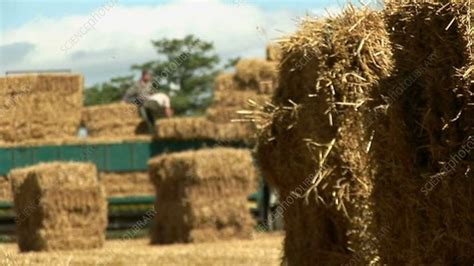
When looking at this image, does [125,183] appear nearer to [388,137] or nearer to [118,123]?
[118,123]

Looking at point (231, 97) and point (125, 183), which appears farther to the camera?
point (231, 97)

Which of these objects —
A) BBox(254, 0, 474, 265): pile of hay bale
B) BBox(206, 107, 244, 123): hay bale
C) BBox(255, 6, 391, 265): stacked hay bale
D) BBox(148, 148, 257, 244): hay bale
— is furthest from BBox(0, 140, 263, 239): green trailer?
BBox(254, 0, 474, 265): pile of hay bale

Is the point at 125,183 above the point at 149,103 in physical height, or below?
below

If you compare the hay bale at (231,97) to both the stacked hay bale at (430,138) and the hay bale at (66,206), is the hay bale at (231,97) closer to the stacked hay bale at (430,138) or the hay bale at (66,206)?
the hay bale at (66,206)

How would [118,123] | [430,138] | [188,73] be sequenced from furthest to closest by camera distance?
[188,73]
[118,123]
[430,138]

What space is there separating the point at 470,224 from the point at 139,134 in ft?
57.0

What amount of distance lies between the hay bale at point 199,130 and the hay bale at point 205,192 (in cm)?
98

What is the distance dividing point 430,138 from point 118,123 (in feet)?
56.5

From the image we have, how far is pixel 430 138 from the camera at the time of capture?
7.50 meters

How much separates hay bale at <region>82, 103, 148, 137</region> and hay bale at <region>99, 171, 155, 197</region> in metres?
1.07

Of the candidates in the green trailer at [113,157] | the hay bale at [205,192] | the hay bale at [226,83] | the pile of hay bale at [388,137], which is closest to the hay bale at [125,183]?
the green trailer at [113,157]

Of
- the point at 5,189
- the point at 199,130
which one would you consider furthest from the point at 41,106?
the point at 199,130

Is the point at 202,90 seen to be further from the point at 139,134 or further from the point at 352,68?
the point at 352,68

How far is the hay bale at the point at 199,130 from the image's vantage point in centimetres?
2320
